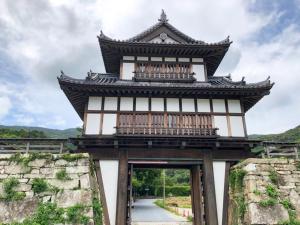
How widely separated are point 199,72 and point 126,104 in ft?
18.9

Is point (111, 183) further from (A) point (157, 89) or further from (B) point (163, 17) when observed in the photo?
(B) point (163, 17)

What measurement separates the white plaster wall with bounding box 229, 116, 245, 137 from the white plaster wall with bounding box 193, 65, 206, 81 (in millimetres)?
3576

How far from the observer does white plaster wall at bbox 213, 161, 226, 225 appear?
12.8 m

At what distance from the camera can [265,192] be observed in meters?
11.3

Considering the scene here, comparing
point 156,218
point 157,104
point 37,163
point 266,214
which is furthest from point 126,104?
point 156,218

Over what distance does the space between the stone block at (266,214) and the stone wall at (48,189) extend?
6968mm

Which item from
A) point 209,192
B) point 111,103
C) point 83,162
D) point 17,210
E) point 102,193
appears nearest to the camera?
point 17,210

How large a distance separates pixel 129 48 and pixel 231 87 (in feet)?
23.1

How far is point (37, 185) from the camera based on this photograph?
35.8 ft

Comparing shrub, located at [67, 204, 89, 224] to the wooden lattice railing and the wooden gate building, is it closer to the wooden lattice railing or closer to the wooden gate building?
the wooden gate building

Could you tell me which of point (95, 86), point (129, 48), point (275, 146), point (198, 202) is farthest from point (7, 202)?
point (275, 146)

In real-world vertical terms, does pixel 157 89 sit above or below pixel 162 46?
below

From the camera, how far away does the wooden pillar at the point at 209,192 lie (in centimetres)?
1259

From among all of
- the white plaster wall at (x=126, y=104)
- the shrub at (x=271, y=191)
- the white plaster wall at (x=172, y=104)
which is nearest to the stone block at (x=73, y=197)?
the white plaster wall at (x=126, y=104)
